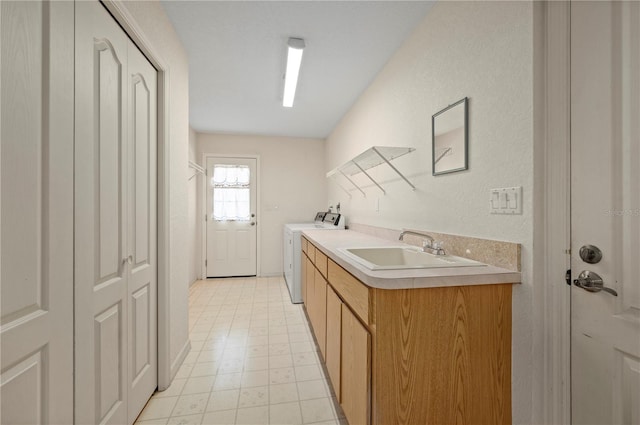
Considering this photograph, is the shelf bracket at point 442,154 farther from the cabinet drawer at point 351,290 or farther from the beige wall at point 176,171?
the beige wall at point 176,171

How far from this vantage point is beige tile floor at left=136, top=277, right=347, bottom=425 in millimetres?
1549

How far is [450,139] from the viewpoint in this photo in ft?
5.18

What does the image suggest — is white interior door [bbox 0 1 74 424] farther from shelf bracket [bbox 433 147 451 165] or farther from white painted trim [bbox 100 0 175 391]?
shelf bracket [bbox 433 147 451 165]

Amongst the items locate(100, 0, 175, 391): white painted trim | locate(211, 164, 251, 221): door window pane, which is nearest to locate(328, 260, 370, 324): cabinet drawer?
locate(100, 0, 175, 391): white painted trim

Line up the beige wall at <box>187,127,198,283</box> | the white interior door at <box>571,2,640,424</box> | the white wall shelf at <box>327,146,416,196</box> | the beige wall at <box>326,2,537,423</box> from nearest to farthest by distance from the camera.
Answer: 1. the white interior door at <box>571,2,640,424</box>
2. the beige wall at <box>326,2,537,423</box>
3. the white wall shelf at <box>327,146,416,196</box>
4. the beige wall at <box>187,127,198,283</box>

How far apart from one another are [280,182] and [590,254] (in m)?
4.27

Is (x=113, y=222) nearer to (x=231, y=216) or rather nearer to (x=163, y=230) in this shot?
(x=163, y=230)

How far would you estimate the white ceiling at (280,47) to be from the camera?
1.77 meters

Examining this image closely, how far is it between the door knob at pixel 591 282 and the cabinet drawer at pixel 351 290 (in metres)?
0.77

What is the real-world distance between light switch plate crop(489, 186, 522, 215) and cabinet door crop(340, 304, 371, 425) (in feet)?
2.68

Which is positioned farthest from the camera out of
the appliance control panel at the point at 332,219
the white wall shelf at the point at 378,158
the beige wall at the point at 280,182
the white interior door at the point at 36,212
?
the beige wall at the point at 280,182

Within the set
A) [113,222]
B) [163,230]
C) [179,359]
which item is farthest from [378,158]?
[179,359]

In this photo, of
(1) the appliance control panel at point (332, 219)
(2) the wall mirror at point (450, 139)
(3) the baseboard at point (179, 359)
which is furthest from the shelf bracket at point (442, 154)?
(3) the baseboard at point (179, 359)

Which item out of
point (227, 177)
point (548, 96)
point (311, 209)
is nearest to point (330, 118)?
point (311, 209)
